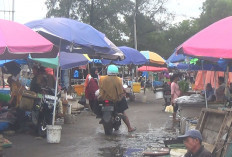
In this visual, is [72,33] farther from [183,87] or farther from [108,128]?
[183,87]

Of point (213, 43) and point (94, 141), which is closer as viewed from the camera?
point (213, 43)

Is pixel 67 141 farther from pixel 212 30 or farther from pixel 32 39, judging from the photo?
pixel 212 30

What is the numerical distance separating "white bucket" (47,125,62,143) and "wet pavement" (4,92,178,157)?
15 centimetres

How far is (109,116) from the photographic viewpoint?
30.2 ft

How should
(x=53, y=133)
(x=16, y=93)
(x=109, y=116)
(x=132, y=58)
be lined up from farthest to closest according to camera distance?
(x=132, y=58), (x=16, y=93), (x=109, y=116), (x=53, y=133)

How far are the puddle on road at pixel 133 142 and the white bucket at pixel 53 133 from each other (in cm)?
115

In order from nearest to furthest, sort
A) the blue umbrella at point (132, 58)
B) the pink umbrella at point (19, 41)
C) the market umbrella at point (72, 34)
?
1. the pink umbrella at point (19, 41)
2. the market umbrella at point (72, 34)
3. the blue umbrella at point (132, 58)

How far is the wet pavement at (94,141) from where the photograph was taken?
7.48m

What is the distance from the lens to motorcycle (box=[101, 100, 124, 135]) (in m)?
9.20

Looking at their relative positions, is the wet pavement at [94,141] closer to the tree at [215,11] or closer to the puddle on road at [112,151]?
the puddle on road at [112,151]

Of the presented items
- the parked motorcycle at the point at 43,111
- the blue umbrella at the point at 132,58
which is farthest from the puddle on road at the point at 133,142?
the blue umbrella at the point at 132,58

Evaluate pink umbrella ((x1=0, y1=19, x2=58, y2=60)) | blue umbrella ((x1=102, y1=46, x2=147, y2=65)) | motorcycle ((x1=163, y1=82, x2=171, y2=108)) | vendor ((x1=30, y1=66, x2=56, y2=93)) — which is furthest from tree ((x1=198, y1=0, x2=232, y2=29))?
pink umbrella ((x1=0, y1=19, x2=58, y2=60))

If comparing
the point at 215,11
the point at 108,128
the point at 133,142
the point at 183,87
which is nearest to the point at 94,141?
the point at 108,128

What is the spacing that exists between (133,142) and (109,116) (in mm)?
1052
